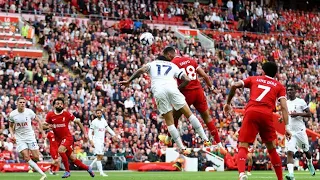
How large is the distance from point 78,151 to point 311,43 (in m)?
28.0

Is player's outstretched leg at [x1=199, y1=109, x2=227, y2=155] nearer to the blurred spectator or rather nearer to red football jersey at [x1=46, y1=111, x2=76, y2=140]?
red football jersey at [x1=46, y1=111, x2=76, y2=140]

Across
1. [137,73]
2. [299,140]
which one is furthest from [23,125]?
[299,140]

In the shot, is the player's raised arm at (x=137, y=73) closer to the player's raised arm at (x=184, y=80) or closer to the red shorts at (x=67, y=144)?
the player's raised arm at (x=184, y=80)

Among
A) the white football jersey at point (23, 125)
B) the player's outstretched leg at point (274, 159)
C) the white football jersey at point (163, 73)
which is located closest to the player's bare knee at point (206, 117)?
the white football jersey at point (163, 73)

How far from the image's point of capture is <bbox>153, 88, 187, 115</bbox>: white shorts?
18.8 metres

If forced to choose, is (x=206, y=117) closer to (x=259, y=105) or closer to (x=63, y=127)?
(x=259, y=105)

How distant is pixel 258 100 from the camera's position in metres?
15.8

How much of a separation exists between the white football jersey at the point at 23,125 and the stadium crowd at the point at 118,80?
9.92m

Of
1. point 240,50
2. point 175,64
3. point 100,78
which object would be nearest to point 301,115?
point 175,64

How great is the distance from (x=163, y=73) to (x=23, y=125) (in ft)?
17.5

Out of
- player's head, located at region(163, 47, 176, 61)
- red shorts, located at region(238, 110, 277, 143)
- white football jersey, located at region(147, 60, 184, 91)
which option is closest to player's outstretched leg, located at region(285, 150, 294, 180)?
red shorts, located at region(238, 110, 277, 143)

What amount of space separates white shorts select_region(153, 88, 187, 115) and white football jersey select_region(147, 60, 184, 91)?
0.44ft

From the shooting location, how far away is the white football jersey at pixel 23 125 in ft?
71.7

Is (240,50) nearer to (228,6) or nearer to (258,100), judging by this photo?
(228,6)
